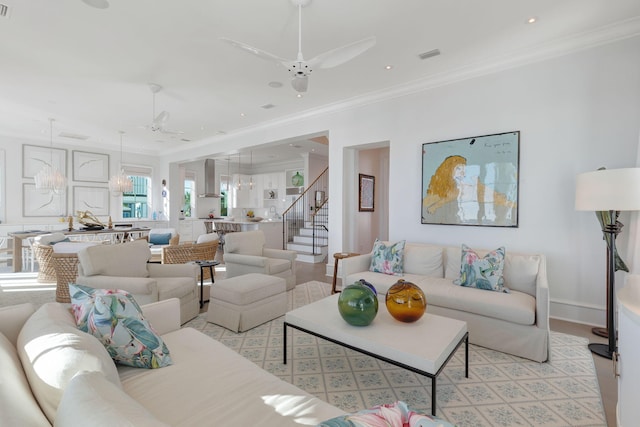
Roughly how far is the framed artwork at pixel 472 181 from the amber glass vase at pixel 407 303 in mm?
2262

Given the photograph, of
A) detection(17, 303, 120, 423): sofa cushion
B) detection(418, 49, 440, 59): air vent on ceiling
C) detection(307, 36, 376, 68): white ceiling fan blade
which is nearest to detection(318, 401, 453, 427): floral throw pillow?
detection(17, 303, 120, 423): sofa cushion

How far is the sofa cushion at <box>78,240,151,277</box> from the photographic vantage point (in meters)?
3.11

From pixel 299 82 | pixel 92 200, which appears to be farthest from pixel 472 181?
pixel 92 200

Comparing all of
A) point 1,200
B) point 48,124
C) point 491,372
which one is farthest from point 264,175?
point 491,372

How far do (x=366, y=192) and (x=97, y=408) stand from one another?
239 inches

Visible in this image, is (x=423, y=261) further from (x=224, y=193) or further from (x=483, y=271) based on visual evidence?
(x=224, y=193)

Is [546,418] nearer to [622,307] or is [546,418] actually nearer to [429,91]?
[622,307]

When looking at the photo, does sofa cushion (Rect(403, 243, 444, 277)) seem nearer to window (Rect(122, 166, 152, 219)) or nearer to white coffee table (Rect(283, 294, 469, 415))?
Answer: white coffee table (Rect(283, 294, 469, 415))

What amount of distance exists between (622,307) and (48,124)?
30.7 feet

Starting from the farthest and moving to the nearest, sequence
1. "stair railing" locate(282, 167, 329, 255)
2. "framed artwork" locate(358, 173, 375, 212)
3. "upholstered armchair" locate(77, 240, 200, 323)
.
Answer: "stair railing" locate(282, 167, 329, 255)
"framed artwork" locate(358, 173, 375, 212)
"upholstered armchair" locate(77, 240, 200, 323)

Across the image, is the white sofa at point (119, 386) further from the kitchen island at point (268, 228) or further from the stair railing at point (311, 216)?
the kitchen island at point (268, 228)

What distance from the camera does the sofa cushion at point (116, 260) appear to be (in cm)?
311

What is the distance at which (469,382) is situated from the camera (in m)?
2.28

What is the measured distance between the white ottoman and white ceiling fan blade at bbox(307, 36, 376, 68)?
2.34 m
